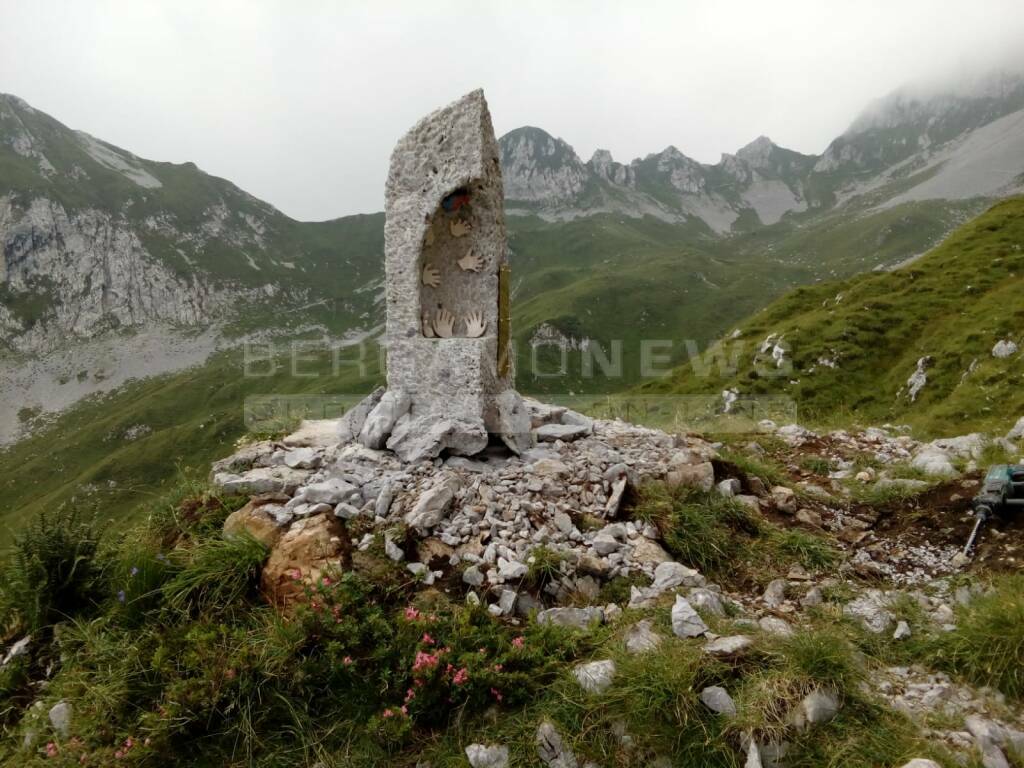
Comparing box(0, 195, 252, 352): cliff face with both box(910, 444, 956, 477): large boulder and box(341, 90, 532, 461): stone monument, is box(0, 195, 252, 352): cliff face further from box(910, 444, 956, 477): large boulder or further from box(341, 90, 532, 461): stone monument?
box(910, 444, 956, 477): large boulder

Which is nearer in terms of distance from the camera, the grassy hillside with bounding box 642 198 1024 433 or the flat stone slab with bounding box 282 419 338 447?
the flat stone slab with bounding box 282 419 338 447

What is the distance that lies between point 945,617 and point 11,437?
160941mm

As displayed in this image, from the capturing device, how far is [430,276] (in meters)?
11.1

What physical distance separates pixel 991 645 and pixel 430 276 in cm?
996

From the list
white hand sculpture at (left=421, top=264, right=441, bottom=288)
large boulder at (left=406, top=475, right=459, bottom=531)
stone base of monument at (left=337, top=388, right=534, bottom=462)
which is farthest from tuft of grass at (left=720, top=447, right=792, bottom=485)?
Result: white hand sculpture at (left=421, top=264, right=441, bottom=288)

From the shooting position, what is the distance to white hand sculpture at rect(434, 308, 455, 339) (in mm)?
11328

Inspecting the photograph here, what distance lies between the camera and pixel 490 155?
1040cm

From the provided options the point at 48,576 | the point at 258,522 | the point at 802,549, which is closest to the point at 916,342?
the point at 802,549

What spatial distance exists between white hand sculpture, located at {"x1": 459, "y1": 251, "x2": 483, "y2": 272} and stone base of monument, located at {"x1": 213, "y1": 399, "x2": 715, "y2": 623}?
327 centimetres

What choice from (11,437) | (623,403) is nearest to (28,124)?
(11,437)

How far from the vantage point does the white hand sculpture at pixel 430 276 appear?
11070 millimetres

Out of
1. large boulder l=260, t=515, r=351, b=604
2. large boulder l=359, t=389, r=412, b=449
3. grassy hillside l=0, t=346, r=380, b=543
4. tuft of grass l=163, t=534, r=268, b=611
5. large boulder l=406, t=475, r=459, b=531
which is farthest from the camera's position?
grassy hillside l=0, t=346, r=380, b=543

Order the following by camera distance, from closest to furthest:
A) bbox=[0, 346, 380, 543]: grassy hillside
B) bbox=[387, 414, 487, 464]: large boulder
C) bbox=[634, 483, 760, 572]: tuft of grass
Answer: bbox=[634, 483, 760, 572]: tuft of grass, bbox=[387, 414, 487, 464]: large boulder, bbox=[0, 346, 380, 543]: grassy hillside

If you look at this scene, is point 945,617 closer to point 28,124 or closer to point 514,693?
point 514,693
